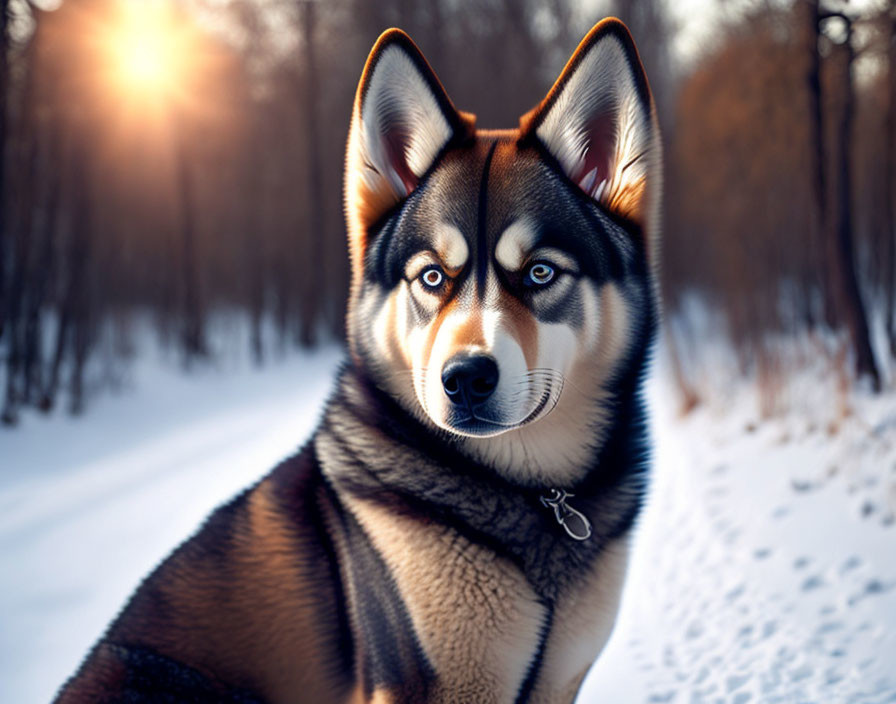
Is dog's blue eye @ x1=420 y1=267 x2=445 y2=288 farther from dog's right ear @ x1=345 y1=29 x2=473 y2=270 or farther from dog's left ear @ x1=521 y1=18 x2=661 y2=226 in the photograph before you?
dog's left ear @ x1=521 y1=18 x2=661 y2=226

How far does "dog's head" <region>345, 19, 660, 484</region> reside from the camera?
160cm

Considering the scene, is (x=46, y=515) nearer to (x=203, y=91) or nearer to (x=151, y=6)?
(x=151, y=6)

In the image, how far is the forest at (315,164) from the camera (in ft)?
18.9

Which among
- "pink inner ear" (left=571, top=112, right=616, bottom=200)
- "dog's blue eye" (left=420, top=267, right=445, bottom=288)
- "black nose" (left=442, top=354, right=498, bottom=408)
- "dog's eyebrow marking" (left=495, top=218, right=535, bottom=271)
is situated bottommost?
"black nose" (left=442, top=354, right=498, bottom=408)

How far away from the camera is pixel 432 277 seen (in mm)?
1700

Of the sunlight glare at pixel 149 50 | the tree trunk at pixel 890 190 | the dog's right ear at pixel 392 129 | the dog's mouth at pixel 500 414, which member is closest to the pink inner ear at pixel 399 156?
the dog's right ear at pixel 392 129

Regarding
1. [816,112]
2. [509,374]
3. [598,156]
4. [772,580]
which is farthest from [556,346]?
[816,112]

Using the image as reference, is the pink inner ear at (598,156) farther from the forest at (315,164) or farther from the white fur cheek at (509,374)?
the forest at (315,164)

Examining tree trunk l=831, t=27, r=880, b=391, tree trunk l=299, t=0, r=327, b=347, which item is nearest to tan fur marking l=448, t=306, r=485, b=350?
tree trunk l=831, t=27, r=880, b=391

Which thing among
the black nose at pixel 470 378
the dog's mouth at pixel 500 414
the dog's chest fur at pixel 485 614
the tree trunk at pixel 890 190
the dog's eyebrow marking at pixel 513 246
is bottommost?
the dog's chest fur at pixel 485 614

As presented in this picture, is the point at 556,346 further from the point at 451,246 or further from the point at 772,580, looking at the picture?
the point at 772,580

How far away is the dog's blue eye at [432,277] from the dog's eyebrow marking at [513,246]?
17 centimetres

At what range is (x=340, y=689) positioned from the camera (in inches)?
65.3

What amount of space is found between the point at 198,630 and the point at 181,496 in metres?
3.02
